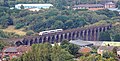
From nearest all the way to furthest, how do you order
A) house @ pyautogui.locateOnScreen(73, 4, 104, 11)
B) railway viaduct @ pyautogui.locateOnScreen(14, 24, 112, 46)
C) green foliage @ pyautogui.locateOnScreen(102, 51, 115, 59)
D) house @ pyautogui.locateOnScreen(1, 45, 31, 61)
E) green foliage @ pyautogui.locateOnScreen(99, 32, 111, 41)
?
1. green foliage @ pyautogui.locateOnScreen(102, 51, 115, 59)
2. house @ pyautogui.locateOnScreen(1, 45, 31, 61)
3. railway viaduct @ pyautogui.locateOnScreen(14, 24, 112, 46)
4. green foliage @ pyautogui.locateOnScreen(99, 32, 111, 41)
5. house @ pyautogui.locateOnScreen(73, 4, 104, 11)

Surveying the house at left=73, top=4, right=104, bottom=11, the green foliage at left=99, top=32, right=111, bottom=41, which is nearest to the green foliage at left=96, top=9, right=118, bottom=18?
the house at left=73, top=4, right=104, bottom=11

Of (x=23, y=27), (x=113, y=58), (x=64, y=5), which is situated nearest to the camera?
(x=113, y=58)

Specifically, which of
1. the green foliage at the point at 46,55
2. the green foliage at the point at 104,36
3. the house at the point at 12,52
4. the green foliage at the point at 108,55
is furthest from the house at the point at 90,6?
the green foliage at the point at 46,55

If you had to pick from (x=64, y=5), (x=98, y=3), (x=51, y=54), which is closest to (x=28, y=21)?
(x=64, y=5)

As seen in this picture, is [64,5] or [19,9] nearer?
[19,9]

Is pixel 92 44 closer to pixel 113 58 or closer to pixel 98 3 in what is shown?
pixel 113 58

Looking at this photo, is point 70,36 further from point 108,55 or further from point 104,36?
point 108,55

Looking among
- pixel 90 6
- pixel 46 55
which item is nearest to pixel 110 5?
pixel 90 6

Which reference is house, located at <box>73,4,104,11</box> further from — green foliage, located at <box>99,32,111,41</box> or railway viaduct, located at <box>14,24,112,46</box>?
green foliage, located at <box>99,32,111,41</box>
